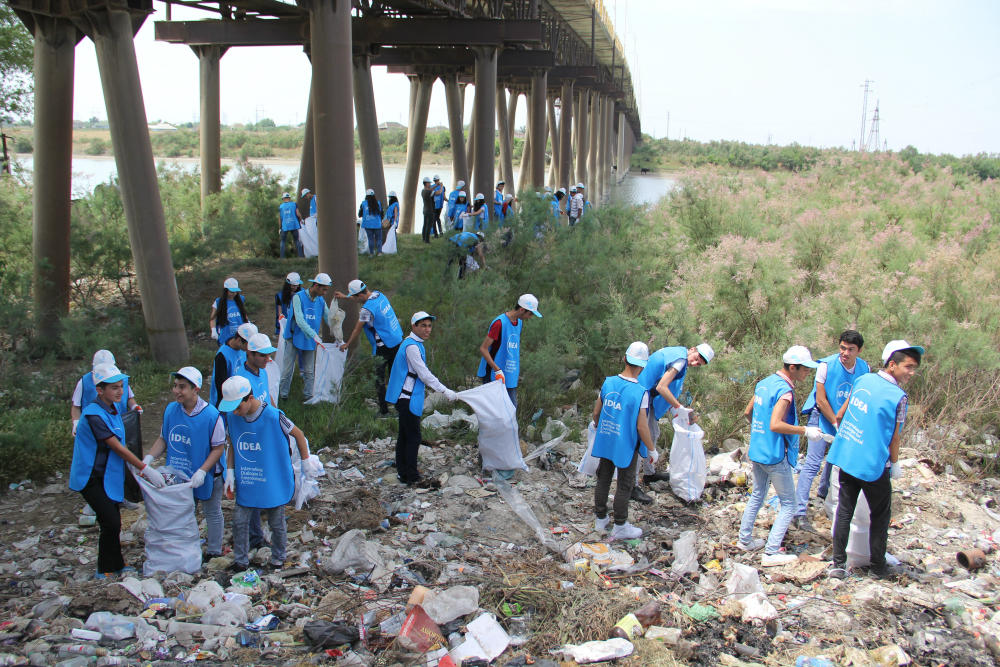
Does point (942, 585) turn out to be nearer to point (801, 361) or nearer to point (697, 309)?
point (801, 361)

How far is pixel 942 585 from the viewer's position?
19.3 ft

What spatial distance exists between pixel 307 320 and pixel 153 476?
403 centimetres

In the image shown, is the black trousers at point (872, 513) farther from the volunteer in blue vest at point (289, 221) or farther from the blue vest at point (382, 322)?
the volunteer in blue vest at point (289, 221)

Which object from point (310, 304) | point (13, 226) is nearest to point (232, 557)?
point (310, 304)

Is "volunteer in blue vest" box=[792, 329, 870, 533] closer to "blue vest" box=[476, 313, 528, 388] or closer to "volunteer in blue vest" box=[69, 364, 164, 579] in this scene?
"blue vest" box=[476, 313, 528, 388]

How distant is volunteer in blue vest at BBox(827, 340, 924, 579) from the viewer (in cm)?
551

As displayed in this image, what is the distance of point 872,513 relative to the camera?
18.9 feet

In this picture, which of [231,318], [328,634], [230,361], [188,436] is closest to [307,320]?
[231,318]

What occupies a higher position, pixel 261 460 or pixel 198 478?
pixel 261 460

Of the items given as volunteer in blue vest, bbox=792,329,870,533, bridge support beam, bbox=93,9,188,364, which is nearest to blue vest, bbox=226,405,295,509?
volunteer in blue vest, bbox=792,329,870,533

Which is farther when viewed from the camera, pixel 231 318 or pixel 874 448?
pixel 231 318

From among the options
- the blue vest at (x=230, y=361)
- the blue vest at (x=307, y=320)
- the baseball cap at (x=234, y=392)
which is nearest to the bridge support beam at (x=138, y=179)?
the blue vest at (x=307, y=320)

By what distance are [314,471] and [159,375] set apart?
19.6ft

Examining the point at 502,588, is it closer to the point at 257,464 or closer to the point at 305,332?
the point at 257,464
